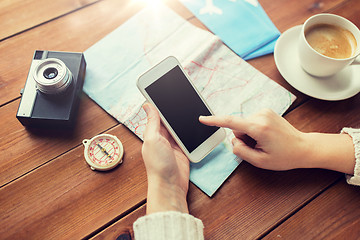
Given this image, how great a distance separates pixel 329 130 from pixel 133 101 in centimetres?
44

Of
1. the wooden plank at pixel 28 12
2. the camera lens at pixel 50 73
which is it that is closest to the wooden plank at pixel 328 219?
the camera lens at pixel 50 73

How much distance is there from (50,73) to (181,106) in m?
0.27

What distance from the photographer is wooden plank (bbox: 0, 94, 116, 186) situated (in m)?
0.62

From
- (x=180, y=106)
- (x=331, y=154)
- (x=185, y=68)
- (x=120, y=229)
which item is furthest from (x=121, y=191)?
(x=331, y=154)

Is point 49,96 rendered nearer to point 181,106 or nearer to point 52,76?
point 52,76

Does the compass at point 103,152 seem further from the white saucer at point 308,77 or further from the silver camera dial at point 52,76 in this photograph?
the white saucer at point 308,77

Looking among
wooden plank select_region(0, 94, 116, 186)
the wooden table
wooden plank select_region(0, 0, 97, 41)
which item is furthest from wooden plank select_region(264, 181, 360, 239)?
wooden plank select_region(0, 0, 97, 41)

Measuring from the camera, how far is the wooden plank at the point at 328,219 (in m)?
0.58

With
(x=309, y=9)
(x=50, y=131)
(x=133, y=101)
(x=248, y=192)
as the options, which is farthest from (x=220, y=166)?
(x=309, y=9)

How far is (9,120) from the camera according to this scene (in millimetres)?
658

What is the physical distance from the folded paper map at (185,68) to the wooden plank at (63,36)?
24 mm

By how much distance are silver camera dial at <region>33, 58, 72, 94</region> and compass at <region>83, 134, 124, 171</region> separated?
12 cm

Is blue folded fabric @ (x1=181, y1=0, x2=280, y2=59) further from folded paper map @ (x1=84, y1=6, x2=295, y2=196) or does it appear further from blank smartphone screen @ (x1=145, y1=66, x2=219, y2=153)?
blank smartphone screen @ (x1=145, y1=66, x2=219, y2=153)

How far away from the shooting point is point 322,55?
64 centimetres
